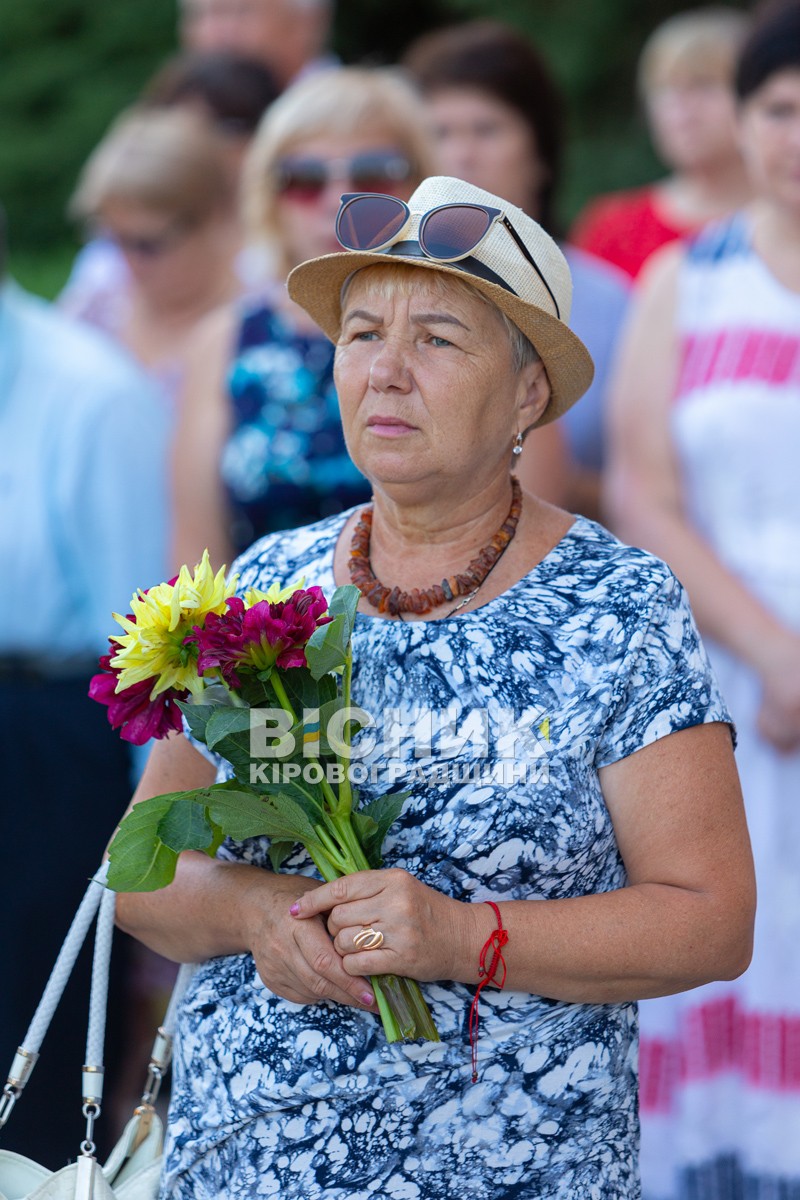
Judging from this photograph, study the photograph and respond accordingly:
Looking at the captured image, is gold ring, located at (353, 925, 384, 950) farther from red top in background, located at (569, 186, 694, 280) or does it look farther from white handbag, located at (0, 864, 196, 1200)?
red top in background, located at (569, 186, 694, 280)

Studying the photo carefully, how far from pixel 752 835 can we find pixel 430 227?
1.77m

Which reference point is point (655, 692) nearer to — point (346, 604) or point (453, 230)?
point (346, 604)

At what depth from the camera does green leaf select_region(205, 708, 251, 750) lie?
1.90 metres

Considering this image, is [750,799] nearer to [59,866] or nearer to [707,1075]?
[707,1075]

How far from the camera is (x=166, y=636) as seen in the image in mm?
1971

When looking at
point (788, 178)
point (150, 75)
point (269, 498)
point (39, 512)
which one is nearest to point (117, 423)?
point (39, 512)

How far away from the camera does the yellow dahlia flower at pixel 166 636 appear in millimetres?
1964

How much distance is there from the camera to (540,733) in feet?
6.72

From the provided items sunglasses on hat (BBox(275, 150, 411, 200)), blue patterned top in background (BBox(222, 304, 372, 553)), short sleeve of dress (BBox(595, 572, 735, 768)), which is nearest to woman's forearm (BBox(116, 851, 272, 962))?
short sleeve of dress (BBox(595, 572, 735, 768))

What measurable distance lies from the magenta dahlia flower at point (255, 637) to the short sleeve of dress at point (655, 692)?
0.43 meters

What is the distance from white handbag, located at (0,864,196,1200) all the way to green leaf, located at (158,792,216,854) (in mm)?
190

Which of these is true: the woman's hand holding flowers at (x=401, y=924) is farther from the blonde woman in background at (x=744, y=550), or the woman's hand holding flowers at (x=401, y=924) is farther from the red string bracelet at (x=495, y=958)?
the blonde woman in background at (x=744, y=550)

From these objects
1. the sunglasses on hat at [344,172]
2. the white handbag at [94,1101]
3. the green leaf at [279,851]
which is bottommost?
the white handbag at [94,1101]

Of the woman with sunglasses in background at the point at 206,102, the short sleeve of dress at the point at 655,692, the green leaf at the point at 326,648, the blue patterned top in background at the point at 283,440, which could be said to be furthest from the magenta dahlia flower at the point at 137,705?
the woman with sunglasses in background at the point at 206,102
